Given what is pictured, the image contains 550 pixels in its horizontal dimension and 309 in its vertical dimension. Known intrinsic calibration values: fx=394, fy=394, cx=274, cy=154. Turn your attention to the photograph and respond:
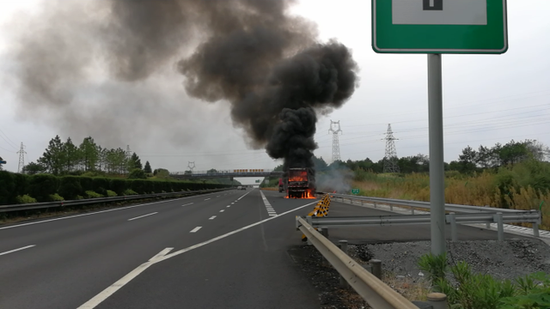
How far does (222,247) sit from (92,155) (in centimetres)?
7860

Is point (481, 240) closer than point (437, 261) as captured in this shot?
No

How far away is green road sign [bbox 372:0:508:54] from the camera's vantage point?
3.21 m

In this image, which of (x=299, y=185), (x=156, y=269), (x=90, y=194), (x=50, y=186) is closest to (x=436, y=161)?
(x=156, y=269)

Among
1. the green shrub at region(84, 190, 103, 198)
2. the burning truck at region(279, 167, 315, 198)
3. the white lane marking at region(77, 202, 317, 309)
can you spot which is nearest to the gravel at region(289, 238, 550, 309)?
the white lane marking at region(77, 202, 317, 309)

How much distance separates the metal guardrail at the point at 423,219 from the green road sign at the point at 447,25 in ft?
17.7

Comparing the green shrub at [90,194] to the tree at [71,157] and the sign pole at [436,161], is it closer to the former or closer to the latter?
the sign pole at [436,161]

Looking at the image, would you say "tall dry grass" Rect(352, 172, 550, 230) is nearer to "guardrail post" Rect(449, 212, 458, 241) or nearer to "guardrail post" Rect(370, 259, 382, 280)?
"guardrail post" Rect(449, 212, 458, 241)

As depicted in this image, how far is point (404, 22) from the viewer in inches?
128

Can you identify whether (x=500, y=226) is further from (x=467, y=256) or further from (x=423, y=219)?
(x=423, y=219)

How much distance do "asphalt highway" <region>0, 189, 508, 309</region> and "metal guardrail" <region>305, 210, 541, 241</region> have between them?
830mm

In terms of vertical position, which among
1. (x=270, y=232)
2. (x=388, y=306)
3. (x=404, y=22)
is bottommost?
(x=270, y=232)

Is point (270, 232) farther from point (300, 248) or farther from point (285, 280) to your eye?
point (285, 280)

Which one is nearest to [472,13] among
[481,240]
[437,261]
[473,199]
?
[437,261]

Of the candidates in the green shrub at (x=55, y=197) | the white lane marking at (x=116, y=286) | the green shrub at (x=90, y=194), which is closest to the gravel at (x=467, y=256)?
the white lane marking at (x=116, y=286)
